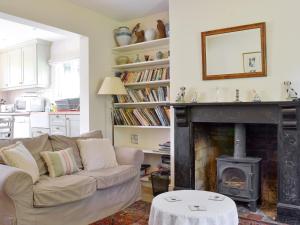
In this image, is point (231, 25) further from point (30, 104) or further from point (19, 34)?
point (30, 104)

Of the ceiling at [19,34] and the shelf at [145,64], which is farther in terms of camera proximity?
the ceiling at [19,34]

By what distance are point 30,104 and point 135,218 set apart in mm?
3858

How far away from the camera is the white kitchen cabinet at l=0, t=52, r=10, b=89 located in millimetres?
6289

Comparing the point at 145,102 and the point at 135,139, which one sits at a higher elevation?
the point at 145,102

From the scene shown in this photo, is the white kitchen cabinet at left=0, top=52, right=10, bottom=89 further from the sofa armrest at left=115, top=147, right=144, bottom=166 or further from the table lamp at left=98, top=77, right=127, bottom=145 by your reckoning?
the sofa armrest at left=115, top=147, right=144, bottom=166

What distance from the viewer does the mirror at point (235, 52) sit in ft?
9.78

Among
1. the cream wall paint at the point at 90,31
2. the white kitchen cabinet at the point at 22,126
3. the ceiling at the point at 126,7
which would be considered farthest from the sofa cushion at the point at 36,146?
the white kitchen cabinet at the point at 22,126

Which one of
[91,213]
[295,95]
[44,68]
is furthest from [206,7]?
[44,68]

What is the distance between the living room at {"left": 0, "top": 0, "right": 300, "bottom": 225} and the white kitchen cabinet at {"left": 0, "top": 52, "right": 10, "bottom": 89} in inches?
119

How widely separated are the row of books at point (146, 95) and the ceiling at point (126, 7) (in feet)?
3.80

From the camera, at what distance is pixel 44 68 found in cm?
577

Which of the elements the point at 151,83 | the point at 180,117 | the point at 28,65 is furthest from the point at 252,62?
the point at 28,65

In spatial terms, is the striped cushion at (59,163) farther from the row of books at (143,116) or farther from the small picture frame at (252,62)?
the small picture frame at (252,62)

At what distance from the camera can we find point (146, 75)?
4238mm
